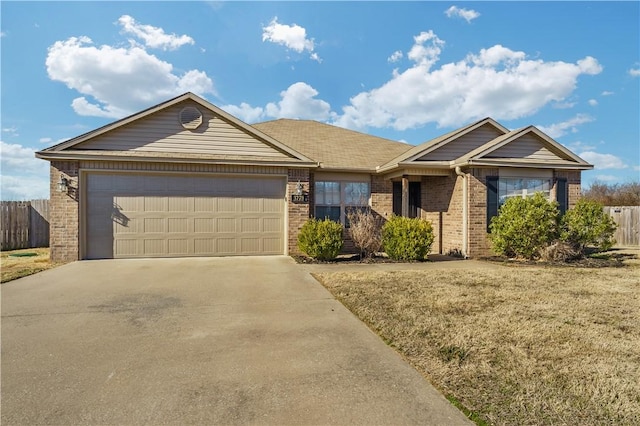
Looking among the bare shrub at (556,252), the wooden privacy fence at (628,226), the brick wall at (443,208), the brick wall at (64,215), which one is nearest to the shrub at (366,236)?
the brick wall at (443,208)

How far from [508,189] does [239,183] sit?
27.6 feet

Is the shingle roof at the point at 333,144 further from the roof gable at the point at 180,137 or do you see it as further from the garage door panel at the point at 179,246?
the garage door panel at the point at 179,246

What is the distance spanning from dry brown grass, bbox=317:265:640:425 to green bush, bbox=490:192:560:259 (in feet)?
7.96

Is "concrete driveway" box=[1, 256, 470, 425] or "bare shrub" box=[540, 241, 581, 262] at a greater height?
"bare shrub" box=[540, 241, 581, 262]

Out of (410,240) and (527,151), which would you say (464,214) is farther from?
(527,151)

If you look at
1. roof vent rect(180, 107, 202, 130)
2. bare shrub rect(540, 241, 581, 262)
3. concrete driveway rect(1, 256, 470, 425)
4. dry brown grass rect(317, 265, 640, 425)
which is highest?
roof vent rect(180, 107, 202, 130)

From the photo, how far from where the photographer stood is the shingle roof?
12.0 metres

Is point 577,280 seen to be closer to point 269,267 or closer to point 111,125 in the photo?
point 269,267

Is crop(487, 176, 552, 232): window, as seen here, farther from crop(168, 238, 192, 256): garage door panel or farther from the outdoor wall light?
the outdoor wall light

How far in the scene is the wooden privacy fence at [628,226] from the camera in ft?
53.2

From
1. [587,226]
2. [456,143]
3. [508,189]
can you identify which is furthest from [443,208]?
[587,226]

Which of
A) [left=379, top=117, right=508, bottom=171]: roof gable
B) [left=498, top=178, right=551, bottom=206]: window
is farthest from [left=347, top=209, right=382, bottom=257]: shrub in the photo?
[left=498, top=178, right=551, bottom=206]: window

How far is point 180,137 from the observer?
10156 mm

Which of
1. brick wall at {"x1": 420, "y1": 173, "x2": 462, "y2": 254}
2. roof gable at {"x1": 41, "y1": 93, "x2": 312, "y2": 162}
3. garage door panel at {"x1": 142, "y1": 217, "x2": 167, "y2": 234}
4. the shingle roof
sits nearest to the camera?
roof gable at {"x1": 41, "y1": 93, "x2": 312, "y2": 162}
